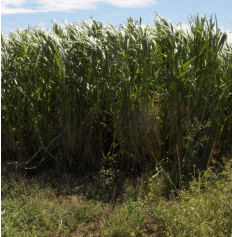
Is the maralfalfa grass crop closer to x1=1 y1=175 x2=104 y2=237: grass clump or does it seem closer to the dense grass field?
the dense grass field

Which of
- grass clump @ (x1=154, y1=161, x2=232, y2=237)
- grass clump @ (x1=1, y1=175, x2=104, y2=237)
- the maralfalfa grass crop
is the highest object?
the maralfalfa grass crop

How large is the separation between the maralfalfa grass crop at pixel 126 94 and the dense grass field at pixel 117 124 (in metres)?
0.01

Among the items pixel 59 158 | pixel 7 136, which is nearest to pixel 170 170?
pixel 59 158

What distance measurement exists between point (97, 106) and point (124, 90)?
476 mm

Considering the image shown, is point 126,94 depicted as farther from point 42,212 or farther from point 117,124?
point 42,212

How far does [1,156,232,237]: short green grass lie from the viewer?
3.41 m

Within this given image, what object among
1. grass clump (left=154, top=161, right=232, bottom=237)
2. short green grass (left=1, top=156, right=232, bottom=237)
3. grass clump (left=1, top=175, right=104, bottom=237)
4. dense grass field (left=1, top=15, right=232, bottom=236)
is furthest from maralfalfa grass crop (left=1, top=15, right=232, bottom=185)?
grass clump (left=1, top=175, right=104, bottom=237)

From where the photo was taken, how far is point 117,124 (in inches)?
183

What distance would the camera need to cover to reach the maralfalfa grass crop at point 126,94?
444cm

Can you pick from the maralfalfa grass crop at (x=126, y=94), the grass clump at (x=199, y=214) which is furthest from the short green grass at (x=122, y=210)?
the maralfalfa grass crop at (x=126, y=94)

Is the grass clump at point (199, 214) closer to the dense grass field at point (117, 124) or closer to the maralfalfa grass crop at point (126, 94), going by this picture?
the dense grass field at point (117, 124)

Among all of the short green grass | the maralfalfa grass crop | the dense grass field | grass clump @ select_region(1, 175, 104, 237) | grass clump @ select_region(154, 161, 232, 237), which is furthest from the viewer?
the maralfalfa grass crop

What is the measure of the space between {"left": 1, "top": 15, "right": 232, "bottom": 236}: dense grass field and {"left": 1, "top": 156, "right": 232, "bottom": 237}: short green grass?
0.05ft

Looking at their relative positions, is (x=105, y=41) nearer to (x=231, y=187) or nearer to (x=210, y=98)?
(x=210, y=98)
